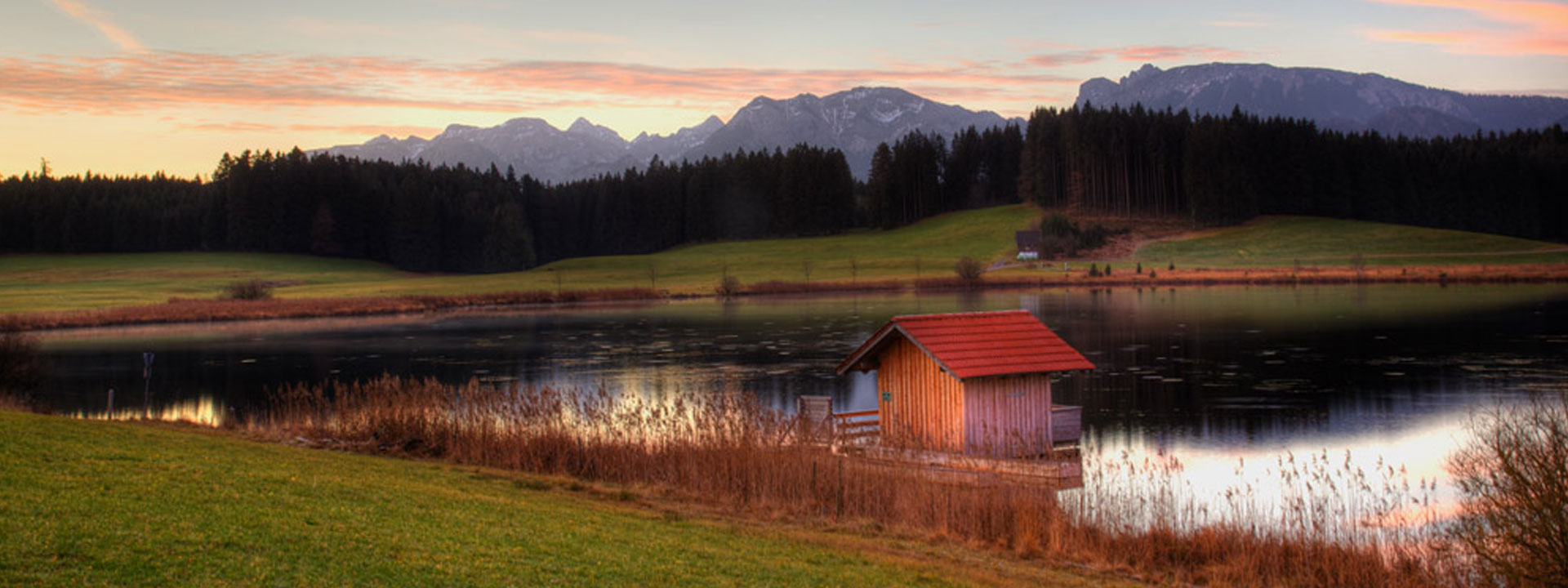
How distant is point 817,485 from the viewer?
20.8 m

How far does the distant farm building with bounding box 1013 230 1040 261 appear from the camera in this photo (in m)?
121

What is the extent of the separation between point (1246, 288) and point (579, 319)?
2171 inches

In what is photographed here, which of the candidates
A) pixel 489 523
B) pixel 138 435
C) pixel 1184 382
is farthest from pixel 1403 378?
pixel 138 435

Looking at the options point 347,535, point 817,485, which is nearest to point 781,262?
point 817,485

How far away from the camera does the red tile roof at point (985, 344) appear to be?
81.2 feet

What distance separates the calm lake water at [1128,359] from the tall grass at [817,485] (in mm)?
3670

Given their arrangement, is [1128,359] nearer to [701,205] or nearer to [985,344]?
[985,344]

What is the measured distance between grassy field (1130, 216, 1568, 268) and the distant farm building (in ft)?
32.6

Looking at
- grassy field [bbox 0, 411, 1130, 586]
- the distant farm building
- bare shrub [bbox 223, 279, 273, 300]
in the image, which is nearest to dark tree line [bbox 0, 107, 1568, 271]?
the distant farm building

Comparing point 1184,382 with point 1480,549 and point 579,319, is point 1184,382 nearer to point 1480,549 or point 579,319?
point 1480,549

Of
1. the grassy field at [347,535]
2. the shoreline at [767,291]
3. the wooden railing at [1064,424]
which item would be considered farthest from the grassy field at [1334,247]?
the grassy field at [347,535]

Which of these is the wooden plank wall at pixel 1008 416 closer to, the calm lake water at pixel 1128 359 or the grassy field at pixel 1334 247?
the calm lake water at pixel 1128 359

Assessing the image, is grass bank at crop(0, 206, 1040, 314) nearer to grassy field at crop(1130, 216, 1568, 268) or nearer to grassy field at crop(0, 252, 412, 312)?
grassy field at crop(0, 252, 412, 312)

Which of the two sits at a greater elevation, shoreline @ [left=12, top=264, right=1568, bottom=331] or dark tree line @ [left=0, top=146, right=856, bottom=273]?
dark tree line @ [left=0, top=146, right=856, bottom=273]
